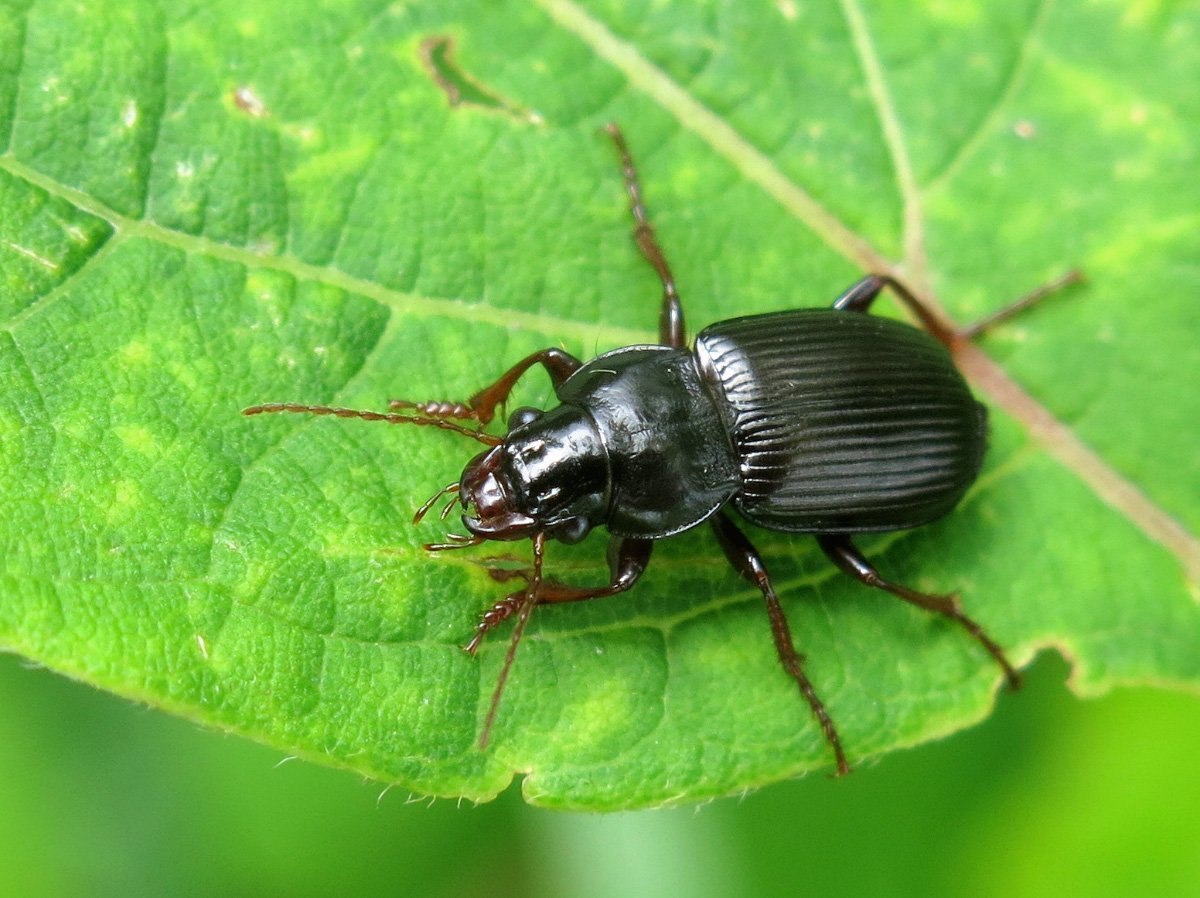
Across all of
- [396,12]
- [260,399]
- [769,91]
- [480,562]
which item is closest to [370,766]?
[480,562]

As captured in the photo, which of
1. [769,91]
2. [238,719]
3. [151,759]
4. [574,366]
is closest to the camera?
[238,719]

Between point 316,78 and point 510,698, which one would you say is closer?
point 510,698

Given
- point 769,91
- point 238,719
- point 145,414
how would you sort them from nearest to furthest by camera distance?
point 238,719 → point 145,414 → point 769,91

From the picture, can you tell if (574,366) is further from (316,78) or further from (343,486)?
(316,78)

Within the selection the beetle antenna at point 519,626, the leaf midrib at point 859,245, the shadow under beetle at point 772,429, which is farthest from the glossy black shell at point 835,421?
the beetle antenna at point 519,626

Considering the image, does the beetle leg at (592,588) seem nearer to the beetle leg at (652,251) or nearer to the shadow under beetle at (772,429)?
the shadow under beetle at (772,429)

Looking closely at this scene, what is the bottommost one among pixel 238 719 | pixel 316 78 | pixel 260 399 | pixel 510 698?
pixel 510 698
